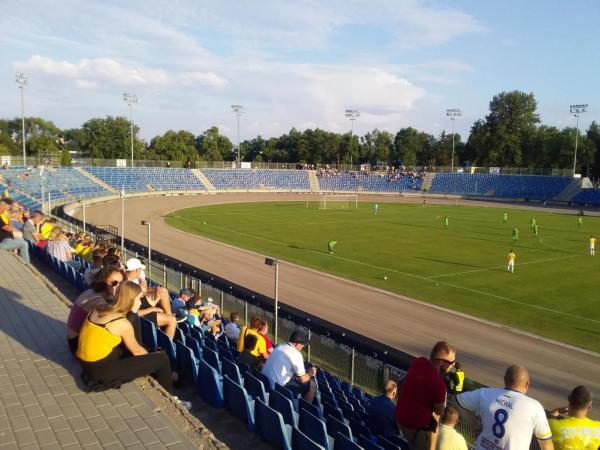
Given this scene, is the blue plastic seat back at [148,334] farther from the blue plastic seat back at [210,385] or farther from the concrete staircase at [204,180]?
the concrete staircase at [204,180]

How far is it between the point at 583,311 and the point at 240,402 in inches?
788

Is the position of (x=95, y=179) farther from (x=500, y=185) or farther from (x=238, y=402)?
(x=238, y=402)

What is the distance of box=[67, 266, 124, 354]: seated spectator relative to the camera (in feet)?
22.3

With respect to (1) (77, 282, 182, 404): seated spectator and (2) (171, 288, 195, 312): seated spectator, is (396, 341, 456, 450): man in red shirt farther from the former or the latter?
(2) (171, 288, 195, 312): seated spectator

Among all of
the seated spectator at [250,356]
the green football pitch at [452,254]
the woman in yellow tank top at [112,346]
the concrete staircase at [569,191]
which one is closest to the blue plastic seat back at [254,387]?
the seated spectator at [250,356]

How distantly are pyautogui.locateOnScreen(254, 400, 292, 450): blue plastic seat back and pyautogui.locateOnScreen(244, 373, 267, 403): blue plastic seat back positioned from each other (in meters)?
0.28

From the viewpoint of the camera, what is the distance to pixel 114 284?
294 inches

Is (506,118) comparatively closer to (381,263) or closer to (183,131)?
(183,131)

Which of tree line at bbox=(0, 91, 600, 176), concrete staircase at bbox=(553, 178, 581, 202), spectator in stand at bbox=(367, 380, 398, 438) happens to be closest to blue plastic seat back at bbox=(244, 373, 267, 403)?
spectator in stand at bbox=(367, 380, 398, 438)

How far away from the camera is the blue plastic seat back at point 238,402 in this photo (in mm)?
6191

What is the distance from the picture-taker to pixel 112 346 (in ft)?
20.3

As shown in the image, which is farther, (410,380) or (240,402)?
(240,402)

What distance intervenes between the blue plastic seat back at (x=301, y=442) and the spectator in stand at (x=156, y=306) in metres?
3.34

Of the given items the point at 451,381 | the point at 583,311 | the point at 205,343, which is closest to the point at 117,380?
the point at 205,343
